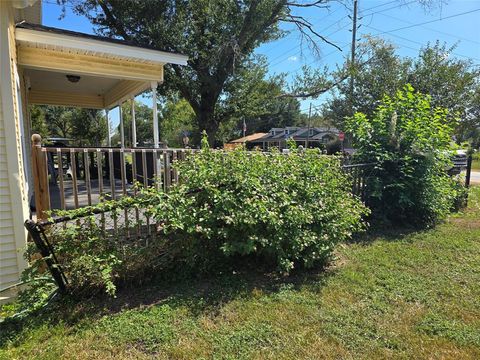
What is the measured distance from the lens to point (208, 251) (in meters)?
3.54

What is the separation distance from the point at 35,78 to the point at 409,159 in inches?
322

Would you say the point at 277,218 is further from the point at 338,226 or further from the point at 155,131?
the point at 155,131

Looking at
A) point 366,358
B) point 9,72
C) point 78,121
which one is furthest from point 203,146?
point 78,121

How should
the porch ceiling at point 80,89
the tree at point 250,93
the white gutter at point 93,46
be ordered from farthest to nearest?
the tree at point 250,93 < the porch ceiling at point 80,89 < the white gutter at point 93,46

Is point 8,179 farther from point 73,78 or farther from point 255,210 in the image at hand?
point 73,78

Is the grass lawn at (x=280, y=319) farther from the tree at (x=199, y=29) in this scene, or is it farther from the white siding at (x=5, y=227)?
the tree at (x=199, y=29)

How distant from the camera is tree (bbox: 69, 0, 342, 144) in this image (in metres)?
11.7

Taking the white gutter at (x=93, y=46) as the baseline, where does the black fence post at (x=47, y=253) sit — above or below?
below

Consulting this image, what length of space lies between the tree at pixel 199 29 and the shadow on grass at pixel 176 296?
9440 millimetres

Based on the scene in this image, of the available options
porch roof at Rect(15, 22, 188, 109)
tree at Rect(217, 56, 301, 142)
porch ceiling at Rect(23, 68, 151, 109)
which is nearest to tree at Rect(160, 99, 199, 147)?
tree at Rect(217, 56, 301, 142)

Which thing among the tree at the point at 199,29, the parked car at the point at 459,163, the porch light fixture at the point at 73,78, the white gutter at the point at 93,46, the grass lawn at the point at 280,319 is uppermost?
the tree at the point at 199,29

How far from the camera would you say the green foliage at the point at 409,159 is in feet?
18.0

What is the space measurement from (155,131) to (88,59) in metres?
1.80

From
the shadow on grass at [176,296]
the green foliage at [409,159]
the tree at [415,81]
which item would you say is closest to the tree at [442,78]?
the tree at [415,81]
